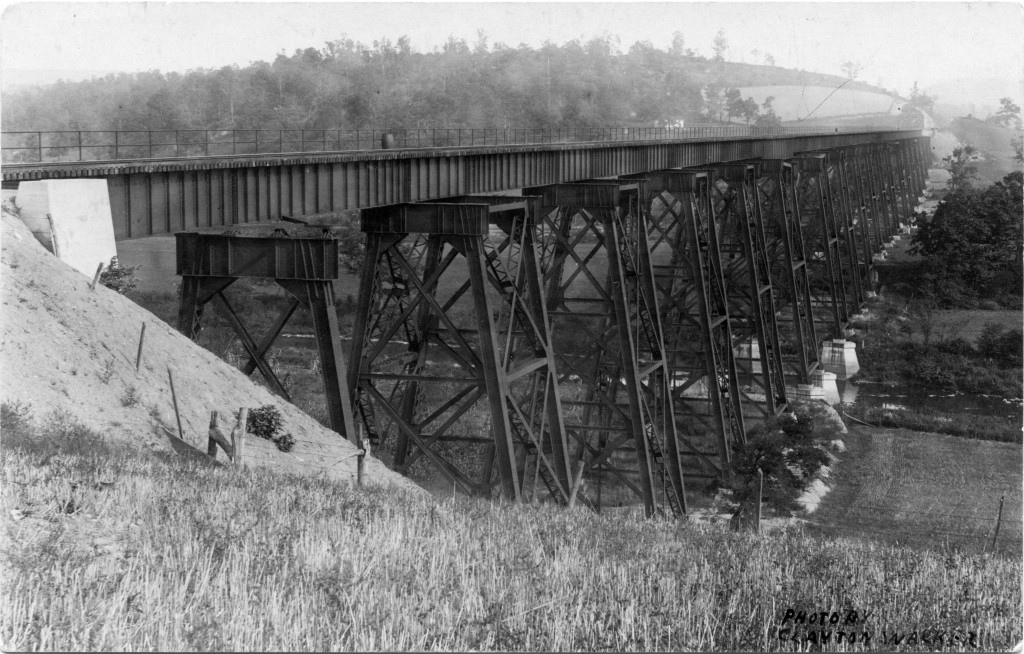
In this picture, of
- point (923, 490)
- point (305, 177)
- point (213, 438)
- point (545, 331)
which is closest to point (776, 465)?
point (923, 490)

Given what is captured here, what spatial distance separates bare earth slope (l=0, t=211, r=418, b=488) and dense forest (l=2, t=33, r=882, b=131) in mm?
26406

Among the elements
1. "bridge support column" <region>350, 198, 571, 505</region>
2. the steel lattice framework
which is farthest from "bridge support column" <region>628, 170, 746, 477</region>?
"bridge support column" <region>350, 198, 571, 505</region>

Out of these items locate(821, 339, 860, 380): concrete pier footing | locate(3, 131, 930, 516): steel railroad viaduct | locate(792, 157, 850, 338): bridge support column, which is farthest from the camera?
locate(821, 339, 860, 380): concrete pier footing

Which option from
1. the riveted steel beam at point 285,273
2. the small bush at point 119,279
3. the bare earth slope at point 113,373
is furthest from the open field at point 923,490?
the small bush at point 119,279

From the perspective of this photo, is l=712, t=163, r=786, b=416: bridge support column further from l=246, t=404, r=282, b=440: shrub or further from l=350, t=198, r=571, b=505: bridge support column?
l=246, t=404, r=282, b=440: shrub

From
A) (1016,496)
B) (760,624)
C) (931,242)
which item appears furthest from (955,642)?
(931,242)

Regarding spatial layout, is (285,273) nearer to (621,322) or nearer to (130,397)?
(130,397)

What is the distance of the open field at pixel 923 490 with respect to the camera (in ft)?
73.0

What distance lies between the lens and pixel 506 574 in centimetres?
812

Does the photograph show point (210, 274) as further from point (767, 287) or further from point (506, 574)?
point (767, 287)

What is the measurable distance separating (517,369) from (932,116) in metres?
128

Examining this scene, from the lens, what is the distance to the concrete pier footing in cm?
4003

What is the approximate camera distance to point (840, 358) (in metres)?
40.2

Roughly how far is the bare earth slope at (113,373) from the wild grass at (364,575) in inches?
33.1
